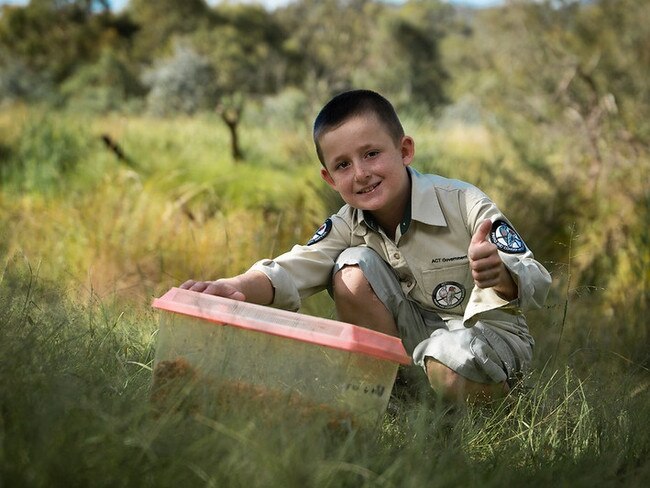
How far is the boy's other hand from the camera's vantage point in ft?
6.24

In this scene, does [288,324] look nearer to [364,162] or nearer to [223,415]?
[223,415]

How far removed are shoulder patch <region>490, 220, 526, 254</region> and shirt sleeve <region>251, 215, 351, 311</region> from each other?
52 cm

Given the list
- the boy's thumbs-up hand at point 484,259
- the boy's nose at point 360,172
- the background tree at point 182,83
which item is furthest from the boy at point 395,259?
the background tree at point 182,83

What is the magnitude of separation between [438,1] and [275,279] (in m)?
49.7

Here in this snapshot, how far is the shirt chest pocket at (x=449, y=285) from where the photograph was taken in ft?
7.49

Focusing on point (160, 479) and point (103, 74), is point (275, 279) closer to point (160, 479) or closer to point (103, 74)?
point (160, 479)

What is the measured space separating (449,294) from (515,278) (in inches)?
16.2

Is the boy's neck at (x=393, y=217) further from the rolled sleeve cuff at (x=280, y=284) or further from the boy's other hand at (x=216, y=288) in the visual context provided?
the boy's other hand at (x=216, y=288)

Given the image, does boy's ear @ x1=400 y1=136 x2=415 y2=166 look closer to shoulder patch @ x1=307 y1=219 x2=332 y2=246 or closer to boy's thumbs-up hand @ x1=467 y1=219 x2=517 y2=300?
shoulder patch @ x1=307 y1=219 x2=332 y2=246

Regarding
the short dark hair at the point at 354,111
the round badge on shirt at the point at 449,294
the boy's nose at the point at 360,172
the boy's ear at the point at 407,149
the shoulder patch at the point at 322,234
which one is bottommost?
the round badge on shirt at the point at 449,294

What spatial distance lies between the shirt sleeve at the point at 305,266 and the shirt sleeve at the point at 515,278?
0.50 m

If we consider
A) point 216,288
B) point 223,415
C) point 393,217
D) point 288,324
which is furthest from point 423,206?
point 223,415

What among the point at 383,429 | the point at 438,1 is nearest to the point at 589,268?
the point at 383,429

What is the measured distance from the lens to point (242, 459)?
4.44 feet
